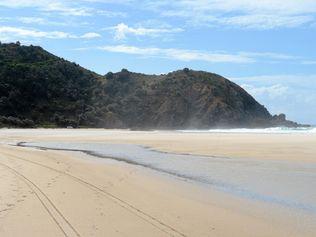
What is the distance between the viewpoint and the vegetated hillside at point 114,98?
8619 cm

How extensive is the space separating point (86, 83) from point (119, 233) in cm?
9361

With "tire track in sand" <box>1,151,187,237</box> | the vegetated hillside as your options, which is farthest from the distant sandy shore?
the vegetated hillside

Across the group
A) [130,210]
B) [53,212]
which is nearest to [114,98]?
[130,210]

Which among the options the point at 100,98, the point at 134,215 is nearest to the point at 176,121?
the point at 100,98

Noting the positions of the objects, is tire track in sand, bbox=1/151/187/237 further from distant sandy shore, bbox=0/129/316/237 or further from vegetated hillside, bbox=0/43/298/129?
vegetated hillside, bbox=0/43/298/129

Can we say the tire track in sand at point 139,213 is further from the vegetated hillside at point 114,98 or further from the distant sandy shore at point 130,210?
the vegetated hillside at point 114,98

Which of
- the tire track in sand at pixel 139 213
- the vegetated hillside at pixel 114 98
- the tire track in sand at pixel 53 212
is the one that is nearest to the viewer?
the tire track in sand at pixel 53 212

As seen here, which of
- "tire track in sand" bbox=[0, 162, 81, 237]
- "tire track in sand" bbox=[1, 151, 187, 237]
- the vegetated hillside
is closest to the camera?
"tire track in sand" bbox=[0, 162, 81, 237]

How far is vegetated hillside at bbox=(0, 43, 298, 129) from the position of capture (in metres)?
86.2

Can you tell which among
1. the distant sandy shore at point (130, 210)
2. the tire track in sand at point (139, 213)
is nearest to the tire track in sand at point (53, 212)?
the distant sandy shore at point (130, 210)

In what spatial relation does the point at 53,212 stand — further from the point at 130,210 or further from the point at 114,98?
the point at 114,98

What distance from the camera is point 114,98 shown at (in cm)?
9769

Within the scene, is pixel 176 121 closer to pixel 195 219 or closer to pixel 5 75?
pixel 5 75

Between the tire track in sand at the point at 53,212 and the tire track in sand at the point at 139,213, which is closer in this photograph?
the tire track in sand at the point at 53,212
